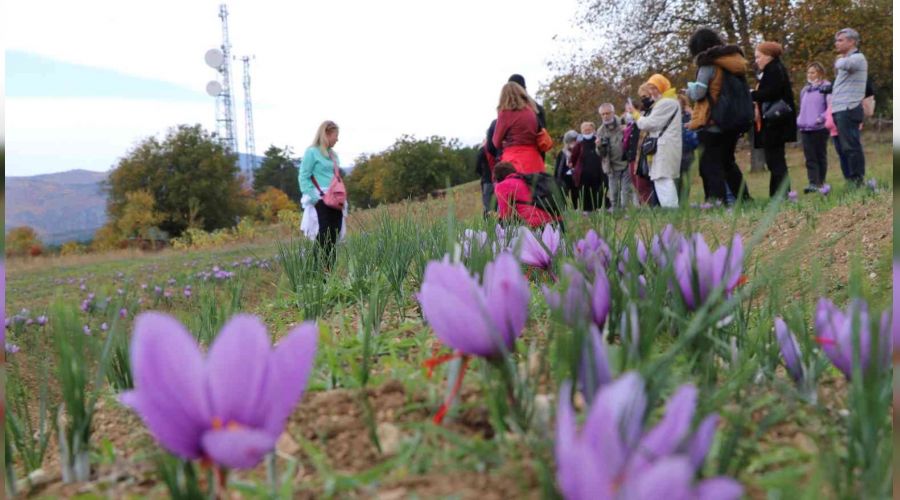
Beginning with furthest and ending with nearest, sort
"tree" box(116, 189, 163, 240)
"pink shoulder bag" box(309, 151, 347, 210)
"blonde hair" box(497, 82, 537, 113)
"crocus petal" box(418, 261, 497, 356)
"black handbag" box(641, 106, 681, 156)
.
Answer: "tree" box(116, 189, 163, 240) → "black handbag" box(641, 106, 681, 156) → "pink shoulder bag" box(309, 151, 347, 210) → "blonde hair" box(497, 82, 537, 113) → "crocus petal" box(418, 261, 497, 356)

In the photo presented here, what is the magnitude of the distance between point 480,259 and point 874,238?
406cm

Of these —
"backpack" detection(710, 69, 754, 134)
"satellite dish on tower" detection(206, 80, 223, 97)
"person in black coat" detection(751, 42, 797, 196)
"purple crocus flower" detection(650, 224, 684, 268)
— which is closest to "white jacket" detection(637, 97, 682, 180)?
"backpack" detection(710, 69, 754, 134)

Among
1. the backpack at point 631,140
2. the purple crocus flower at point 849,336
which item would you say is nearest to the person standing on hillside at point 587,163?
the backpack at point 631,140

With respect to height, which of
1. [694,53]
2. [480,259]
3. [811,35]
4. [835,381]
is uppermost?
[811,35]

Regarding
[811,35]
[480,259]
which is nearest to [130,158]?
[811,35]

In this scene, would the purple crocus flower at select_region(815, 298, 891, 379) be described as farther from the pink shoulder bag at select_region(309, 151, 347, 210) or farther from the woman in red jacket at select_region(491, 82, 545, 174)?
the pink shoulder bag at select_region(309, 151, 347, 210)

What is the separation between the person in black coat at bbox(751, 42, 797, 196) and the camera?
7.42 meters

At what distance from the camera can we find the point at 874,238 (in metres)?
4.45

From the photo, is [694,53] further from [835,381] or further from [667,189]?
[835,381]

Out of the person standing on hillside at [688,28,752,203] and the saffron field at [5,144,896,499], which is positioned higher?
the person standing on hillside at [688,28,752,203]

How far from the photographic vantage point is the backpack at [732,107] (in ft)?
22.3

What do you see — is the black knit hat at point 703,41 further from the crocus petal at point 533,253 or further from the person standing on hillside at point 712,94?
the crocus petal at point 533,253

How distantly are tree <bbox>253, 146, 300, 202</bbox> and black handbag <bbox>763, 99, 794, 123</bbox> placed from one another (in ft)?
266

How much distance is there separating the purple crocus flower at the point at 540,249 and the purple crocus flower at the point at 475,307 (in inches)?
33.8
